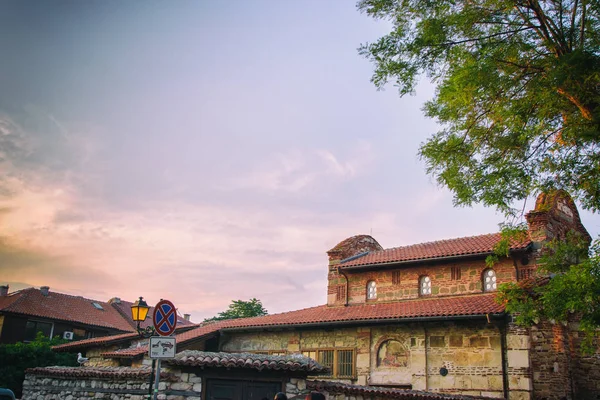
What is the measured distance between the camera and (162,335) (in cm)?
975

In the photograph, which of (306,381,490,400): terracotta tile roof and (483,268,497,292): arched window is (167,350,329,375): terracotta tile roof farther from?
(483,268,497,292): arched window

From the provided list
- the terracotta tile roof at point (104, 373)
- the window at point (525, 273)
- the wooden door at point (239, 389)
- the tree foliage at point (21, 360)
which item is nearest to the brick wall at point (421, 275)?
the window at point (525, 273)

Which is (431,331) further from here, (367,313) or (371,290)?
(371,290)

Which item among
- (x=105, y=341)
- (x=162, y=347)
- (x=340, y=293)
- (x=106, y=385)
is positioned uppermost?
(x=340, y=293)

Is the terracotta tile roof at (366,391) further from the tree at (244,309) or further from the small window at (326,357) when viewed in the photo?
the tree at (244,309)

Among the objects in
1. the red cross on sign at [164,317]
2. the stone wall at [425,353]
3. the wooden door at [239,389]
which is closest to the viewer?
the red cross on sign at [164,317]

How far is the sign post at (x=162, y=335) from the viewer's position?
937 centimetres

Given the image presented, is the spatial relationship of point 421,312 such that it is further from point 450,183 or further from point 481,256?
point 450,183

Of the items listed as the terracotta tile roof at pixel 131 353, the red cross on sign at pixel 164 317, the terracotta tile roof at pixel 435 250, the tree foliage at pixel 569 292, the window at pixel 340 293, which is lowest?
the terracotta tile roof at pixel 131 353

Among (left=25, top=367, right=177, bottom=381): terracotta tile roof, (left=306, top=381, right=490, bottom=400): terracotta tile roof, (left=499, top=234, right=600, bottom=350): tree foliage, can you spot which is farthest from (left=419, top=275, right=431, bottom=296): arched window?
(left=25, top=367, right=177, bottom=381): terracotta tile roof

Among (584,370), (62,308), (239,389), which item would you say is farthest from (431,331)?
(62,308)

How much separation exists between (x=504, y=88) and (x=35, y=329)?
3252 centimetres

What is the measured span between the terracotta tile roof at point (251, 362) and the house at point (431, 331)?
1933 millimetres

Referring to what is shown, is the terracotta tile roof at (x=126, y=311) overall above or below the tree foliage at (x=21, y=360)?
above
